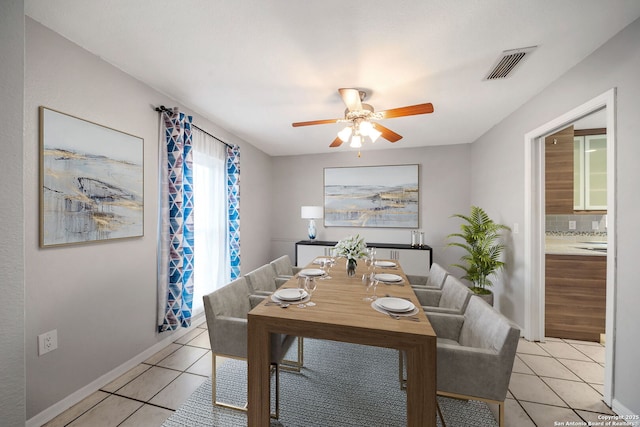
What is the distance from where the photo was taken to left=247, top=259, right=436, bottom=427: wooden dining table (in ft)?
3.83

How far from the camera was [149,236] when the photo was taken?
2.29 metres

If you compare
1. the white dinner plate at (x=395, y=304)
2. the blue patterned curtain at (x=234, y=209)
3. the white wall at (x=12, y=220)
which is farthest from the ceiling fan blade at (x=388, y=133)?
the white wall at (x=12, y=220)

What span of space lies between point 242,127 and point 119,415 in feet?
10.0

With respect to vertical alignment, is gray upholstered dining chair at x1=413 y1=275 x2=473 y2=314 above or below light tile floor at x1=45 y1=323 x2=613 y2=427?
above

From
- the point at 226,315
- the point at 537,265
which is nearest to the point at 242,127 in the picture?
the point at 226,315

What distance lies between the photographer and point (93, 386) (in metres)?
1.81

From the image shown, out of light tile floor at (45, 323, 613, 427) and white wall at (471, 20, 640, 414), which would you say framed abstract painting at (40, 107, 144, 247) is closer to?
light tile floor at (45, 323, 613, 427)

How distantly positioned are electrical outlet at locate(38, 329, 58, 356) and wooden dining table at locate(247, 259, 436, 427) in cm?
132

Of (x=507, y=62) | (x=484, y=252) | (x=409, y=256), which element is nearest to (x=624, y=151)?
(x=507, y=62)

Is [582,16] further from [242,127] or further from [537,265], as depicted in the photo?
[242,127]

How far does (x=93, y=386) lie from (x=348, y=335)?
198cm

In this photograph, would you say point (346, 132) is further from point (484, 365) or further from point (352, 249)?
point (484, 365)

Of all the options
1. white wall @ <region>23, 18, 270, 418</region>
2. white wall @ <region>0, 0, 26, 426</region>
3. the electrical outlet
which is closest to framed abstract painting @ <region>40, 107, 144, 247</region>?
white wall @ <region>23, 18, 270, 418</region>

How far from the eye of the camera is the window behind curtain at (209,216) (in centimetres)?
300
